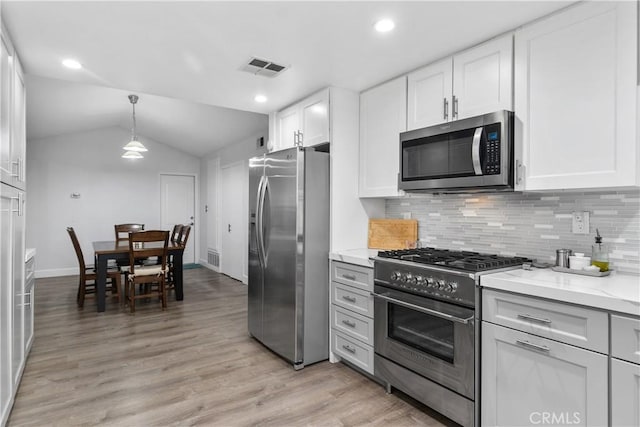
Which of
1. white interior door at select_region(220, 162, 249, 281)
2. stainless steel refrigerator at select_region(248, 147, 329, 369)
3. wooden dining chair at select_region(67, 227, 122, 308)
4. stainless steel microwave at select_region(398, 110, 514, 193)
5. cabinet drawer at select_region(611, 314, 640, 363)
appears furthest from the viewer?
white interior door at select_region(220, 162, 249, 281)

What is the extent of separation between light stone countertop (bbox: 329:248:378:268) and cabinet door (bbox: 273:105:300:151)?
1215 millimetres

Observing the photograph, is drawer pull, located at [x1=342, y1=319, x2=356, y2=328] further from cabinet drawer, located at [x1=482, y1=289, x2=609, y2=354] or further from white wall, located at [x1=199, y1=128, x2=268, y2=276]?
white wall, located at [x1=199, y1=128, x2=268, y2=276]

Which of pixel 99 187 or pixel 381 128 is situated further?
pixel 99 187

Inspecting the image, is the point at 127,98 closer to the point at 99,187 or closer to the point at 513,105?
the point at 99,187

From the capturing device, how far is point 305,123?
3389mm

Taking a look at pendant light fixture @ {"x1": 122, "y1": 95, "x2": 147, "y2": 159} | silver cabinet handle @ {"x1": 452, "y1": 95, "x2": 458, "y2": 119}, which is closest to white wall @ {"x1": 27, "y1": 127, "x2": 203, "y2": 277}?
pendant light fixture @ {"x1": 122, "y1": 95, "x2": 147, "y2": 159}

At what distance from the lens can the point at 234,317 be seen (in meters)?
4.23

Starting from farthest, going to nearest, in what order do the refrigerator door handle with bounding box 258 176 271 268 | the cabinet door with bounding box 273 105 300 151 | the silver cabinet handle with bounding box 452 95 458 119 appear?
the cabinet door with bounding box 273 105 300 151 → the refrigerator door handle with bounding box 258 176 271 268 → the silver cabinet handle with bounding box 452 95 458 119

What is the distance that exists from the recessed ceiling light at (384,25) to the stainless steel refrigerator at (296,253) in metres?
1.07

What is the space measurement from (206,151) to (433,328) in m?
6.43

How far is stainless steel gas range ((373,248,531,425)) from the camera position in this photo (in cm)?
192

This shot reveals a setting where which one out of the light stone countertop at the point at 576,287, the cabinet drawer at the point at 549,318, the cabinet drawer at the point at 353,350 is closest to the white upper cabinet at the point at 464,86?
the light stone countertop at the point at 576,287

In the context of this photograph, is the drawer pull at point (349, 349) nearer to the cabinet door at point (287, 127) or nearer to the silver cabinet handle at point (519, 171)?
the silver cabinet handle at point (519, 171)

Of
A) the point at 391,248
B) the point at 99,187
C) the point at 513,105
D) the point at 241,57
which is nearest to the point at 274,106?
the point at 241,57
